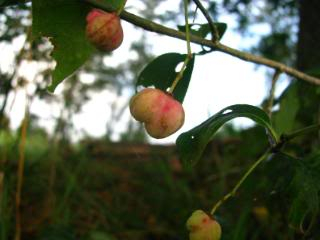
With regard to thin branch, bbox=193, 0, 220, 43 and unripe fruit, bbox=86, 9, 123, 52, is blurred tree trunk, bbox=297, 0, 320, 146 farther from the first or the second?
unripe fruit, bbox=86, 9, 123, 52

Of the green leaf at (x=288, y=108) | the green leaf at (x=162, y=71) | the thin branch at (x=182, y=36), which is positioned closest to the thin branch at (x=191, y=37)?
the thin branch at (x=182, y=36)

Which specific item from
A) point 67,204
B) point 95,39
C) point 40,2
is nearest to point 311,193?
point 95,39

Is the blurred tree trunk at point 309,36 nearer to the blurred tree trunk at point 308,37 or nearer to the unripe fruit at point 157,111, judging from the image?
the blurred tree trunk at point 308,37

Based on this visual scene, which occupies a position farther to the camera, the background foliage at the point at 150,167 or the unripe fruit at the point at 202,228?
the background foliage at the point at 150,167

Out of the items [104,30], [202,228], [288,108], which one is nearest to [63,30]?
[104,30]

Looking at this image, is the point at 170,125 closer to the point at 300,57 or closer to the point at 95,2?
the point at 95,2

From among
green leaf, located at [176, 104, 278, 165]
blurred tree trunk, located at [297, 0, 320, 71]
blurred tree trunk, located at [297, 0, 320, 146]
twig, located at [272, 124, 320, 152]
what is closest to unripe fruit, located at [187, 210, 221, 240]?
green leaf, located at [176, 104, 278, 165]
